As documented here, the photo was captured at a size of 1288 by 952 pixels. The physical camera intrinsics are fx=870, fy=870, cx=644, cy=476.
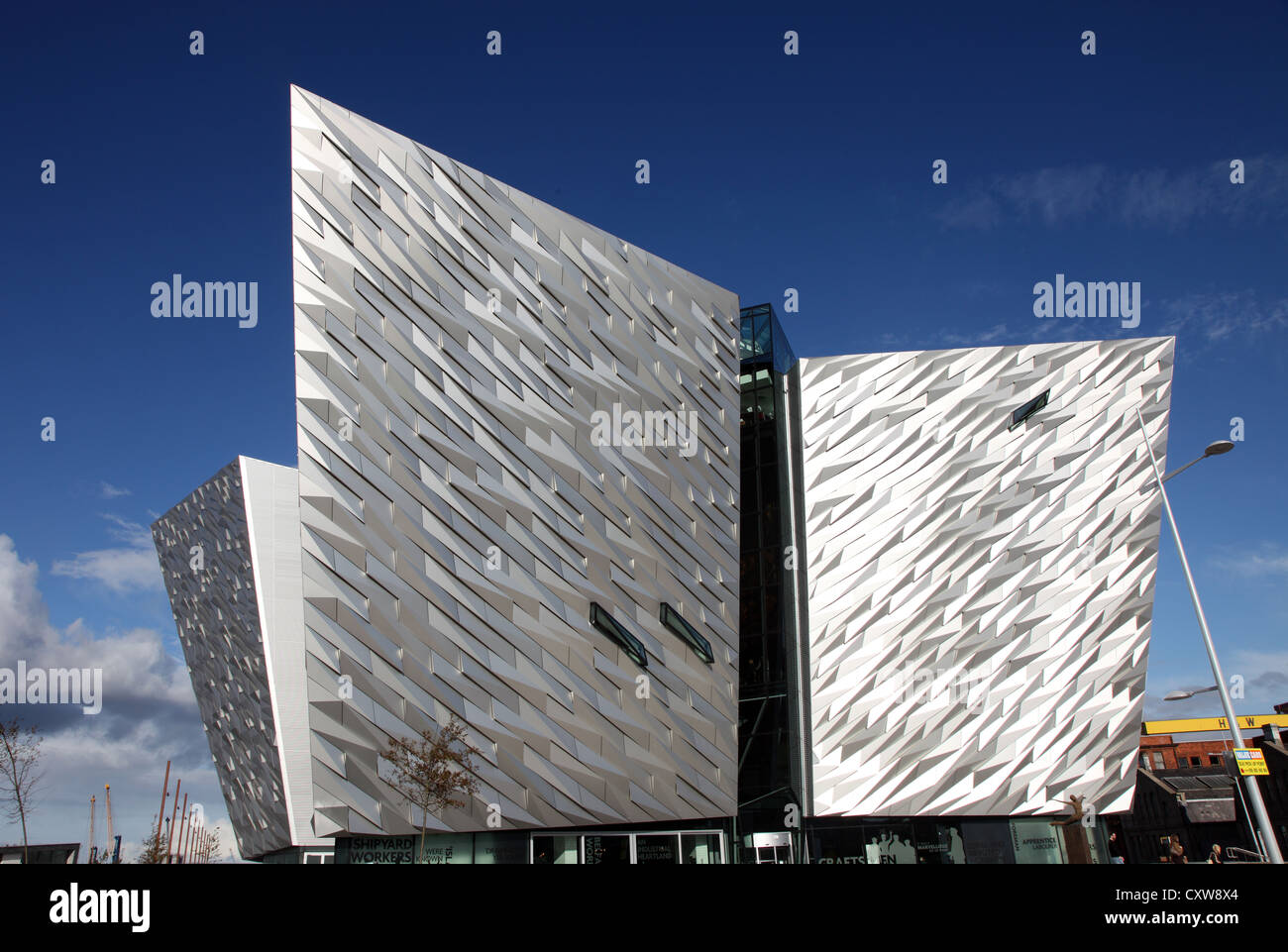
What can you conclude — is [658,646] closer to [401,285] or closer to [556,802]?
[556,802]

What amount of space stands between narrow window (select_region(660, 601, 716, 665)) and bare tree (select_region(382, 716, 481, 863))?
7.41m

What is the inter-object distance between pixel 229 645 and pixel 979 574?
25.0 meters

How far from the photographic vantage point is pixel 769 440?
32.4m

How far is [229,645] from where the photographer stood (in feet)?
92.9

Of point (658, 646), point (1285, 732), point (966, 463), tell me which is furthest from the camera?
point (1285, 732)

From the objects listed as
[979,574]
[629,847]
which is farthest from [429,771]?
[979,574]

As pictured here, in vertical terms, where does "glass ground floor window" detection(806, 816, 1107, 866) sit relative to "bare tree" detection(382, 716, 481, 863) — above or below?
below

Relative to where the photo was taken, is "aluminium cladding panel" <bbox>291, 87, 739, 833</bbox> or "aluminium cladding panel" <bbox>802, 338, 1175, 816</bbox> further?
"aluminium cladding panel" <bbox>802, 338, 1175, 816</bbox>

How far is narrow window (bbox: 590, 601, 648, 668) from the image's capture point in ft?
69.1

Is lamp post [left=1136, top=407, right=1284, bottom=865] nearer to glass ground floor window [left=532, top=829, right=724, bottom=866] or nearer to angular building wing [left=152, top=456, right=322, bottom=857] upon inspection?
glass ground floor window [left=532, top=829, right=724, bottom=866]

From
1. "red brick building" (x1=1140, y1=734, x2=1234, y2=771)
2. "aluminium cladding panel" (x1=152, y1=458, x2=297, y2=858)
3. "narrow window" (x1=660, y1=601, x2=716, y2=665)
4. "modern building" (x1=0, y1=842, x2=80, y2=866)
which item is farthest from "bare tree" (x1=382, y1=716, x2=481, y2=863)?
"red brick building" (x1=1140, y1=734, x2=1234, y2=771)
